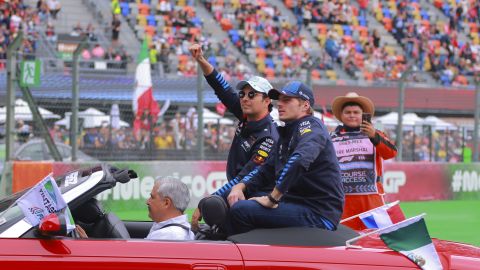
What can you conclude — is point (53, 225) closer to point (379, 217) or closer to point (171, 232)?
point (171, 232)

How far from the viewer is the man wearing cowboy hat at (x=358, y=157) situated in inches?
281

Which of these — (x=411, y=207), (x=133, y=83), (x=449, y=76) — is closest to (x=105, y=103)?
(x=133, y=83)

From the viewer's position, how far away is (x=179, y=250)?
15.4 ft

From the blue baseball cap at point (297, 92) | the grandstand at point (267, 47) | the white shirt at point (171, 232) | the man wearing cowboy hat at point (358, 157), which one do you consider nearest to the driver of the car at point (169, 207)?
the white shirt at point (171, 232)

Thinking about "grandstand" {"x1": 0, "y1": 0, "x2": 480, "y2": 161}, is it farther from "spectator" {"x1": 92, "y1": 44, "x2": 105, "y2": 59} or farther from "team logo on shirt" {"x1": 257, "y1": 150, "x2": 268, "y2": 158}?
"team logo on shirt" {"x1": 257, "y1": 150, "x2": 268, "y2": 158}

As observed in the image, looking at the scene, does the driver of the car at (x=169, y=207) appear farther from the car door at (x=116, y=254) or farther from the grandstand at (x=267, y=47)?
the grandstand at (x=267, y=47)

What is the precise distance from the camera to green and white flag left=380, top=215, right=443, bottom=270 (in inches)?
196

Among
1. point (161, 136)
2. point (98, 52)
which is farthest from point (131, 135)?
point (98, 52)

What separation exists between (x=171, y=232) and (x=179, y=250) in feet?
1.18

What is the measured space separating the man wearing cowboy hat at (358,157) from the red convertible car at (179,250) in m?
1.83

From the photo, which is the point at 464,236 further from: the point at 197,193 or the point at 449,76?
the point at 449,76

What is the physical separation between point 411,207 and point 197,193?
12.3 feet

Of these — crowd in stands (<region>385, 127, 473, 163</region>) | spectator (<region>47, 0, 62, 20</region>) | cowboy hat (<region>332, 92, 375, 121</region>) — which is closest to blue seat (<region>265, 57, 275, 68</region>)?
spectator (<region>47, 0, 62, 20</region>)

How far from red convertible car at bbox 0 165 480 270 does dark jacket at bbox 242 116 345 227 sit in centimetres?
20
